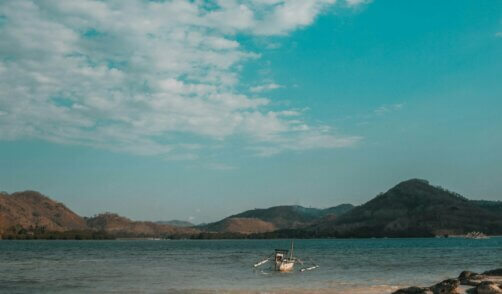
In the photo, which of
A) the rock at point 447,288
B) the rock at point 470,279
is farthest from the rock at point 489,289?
the rock at point 470,279

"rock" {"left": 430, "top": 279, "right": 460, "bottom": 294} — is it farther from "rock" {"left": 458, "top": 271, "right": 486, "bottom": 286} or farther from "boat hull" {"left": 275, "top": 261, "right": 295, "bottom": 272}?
"boat hull" {"left": 275, "top": 261, "right": 295, "bottom": 272}

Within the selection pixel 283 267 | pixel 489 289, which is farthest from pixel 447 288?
pixel 283 267

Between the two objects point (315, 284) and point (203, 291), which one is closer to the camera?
point (203, 291)

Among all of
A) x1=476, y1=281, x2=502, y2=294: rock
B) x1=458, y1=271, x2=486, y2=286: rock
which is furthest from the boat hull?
x1=476, y1=281, x2=502, y2=294: rock

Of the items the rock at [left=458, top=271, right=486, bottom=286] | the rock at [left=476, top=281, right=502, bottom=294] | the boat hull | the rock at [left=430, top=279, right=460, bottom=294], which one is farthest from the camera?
the boat hull

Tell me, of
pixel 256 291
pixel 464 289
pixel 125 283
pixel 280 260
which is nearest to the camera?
pixel 464 289

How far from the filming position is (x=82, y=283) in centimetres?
5572

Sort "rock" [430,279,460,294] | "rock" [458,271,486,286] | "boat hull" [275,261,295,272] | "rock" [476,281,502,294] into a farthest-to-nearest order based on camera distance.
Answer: "boat hull" [275,261,295,272] → "rock" [458,271,486,286] → "rock" [430,279,460,294] → "rock" [476,281,502,294]

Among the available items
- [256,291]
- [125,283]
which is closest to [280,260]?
[125,283]

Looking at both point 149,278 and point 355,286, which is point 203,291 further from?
point 149,278

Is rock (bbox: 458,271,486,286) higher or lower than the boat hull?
higher

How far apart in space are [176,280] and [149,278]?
5.48m

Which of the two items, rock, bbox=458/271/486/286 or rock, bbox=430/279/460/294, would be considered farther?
rock, bbox=458/271/486/286

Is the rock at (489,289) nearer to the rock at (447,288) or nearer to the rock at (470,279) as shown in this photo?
the rock at (447,288)
